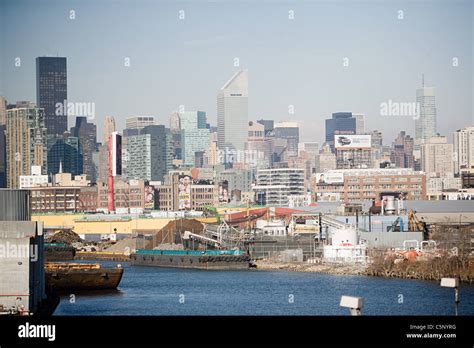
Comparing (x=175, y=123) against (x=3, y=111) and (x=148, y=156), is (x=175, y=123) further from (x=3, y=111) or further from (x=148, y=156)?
(x=3, y=111)

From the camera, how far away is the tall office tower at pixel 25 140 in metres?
83.8

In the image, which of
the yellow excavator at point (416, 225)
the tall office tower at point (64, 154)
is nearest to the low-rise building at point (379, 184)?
the yellow excavator at point (416, 225)

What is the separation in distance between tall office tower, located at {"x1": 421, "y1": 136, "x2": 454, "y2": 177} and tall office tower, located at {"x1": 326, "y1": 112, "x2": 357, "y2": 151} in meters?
17.4

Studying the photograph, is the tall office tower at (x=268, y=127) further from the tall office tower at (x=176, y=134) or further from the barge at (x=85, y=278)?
the barge at (x=85, y=278)

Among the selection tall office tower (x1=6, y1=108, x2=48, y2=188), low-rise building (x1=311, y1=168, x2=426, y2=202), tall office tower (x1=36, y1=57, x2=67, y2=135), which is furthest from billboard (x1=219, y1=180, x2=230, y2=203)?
low-rise building (x1=311, y1=168, x2=426, y2=202)

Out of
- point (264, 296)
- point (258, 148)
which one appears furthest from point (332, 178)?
point (264, 296)

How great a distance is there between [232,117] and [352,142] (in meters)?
50.9

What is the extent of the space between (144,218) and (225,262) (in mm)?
21345

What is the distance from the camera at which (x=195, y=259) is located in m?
38.8

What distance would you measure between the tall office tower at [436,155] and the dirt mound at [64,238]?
150 ft

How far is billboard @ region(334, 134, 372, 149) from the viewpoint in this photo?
3196 inches
